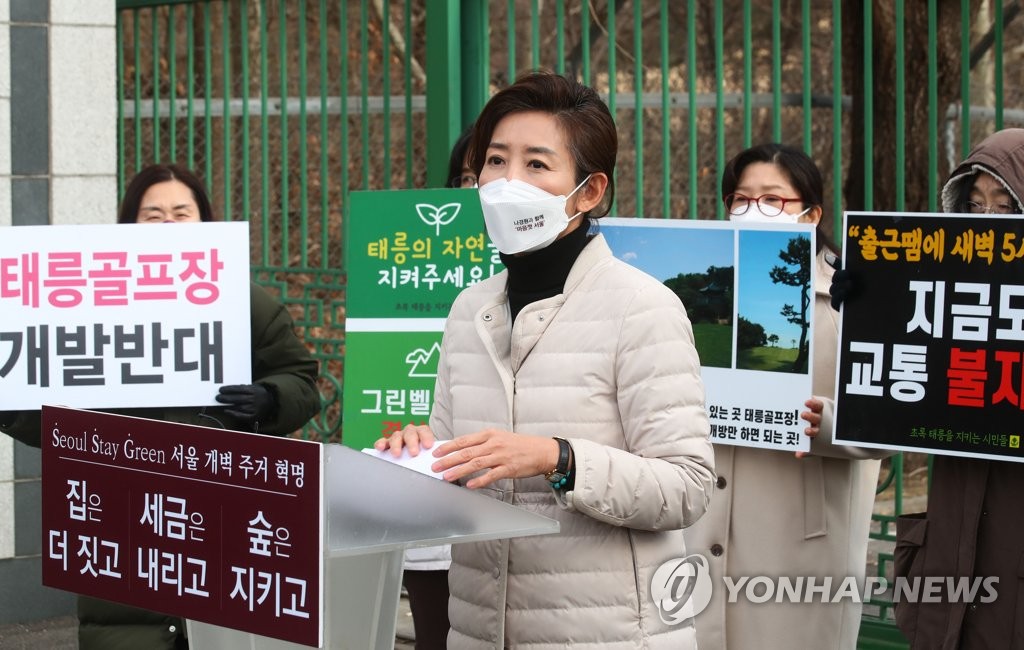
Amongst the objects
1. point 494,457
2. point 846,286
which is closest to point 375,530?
point 494,457

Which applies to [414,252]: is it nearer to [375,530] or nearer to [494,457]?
[494,457]

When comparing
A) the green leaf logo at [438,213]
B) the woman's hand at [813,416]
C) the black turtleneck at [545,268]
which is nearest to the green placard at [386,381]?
the green leaf logo at [438,213]

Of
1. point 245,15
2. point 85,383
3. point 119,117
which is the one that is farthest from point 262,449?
point 119,117

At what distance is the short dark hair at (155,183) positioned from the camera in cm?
422

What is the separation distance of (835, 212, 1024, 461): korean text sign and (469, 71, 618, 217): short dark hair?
1.18 meters

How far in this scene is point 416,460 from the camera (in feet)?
7.88

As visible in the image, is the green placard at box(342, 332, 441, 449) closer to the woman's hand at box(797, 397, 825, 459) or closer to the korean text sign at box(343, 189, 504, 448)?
the korean text sign at box(343, 189, 504, 448)

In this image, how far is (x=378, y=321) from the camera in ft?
15.2

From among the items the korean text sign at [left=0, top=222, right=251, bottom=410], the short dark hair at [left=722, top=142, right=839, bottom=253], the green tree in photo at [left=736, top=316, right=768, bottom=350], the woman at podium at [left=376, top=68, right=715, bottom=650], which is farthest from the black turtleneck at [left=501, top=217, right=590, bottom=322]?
the short dark hair at [left=722, top=142, right=839, bottom=253]

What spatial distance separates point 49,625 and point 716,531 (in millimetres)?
3537

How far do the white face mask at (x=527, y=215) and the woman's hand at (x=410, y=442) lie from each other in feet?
1.36

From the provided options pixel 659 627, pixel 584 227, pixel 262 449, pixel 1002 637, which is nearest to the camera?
pixel 262 449

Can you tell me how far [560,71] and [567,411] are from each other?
3670mm

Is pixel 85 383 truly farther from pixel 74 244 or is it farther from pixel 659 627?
pixel 659 627
